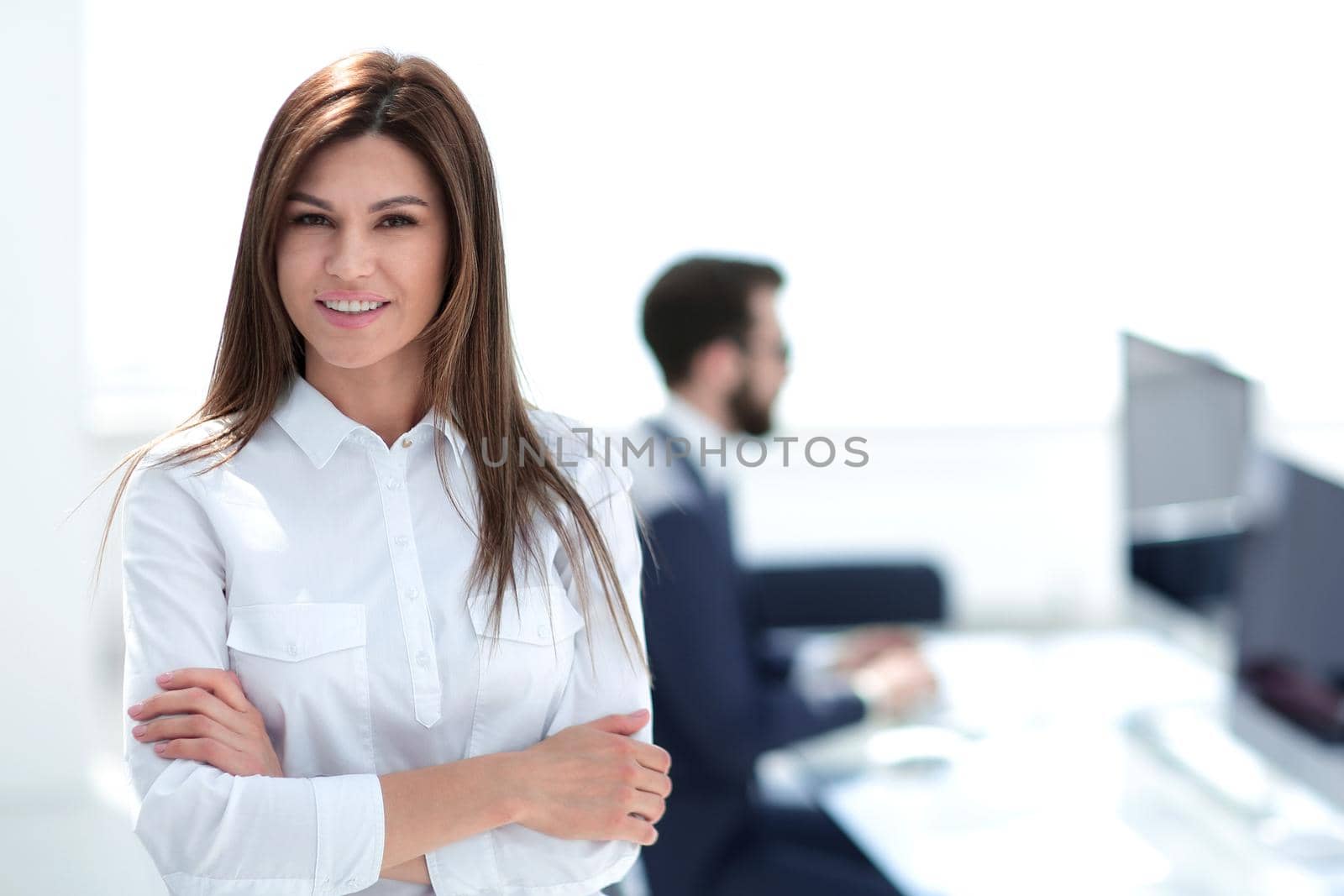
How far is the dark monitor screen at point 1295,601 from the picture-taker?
183cm

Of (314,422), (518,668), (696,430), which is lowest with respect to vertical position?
Result: (518,668)

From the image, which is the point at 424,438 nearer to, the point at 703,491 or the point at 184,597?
the point at 184,597

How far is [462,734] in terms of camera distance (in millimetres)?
1257

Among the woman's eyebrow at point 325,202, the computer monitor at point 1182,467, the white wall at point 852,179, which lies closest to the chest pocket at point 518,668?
the woman's eyebrow at point 325,202

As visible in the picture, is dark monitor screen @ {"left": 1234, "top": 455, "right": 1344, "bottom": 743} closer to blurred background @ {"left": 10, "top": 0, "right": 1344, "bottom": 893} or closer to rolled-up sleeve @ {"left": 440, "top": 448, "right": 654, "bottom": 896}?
rolled-up sleeve @ {"left": 440, "top": 448, "right": 654, "bottom": 896}

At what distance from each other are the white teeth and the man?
783 mm

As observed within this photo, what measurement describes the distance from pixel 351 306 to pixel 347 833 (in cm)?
48

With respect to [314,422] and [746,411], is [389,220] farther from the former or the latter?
[746,411]

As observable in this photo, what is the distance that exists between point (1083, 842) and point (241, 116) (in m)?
3.39

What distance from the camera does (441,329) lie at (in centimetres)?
129

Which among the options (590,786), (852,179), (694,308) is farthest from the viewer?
(852,179)

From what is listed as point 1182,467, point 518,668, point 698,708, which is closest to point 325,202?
point 518,668

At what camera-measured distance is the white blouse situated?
1131mm

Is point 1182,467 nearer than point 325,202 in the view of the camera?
No
